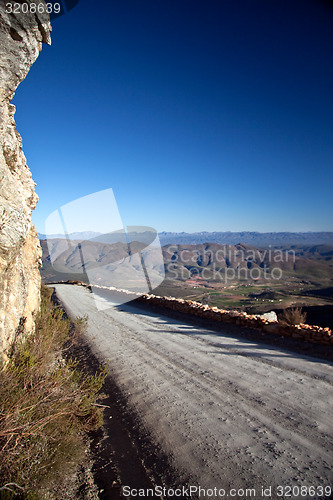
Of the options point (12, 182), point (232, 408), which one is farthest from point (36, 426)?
point (12, 182)

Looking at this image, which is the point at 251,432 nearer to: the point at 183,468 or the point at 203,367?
the point at 183,468

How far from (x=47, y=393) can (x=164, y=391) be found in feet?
7.68

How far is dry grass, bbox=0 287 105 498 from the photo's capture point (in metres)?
2.40

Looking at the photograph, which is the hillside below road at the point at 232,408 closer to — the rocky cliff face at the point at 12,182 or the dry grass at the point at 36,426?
the dry grass at the point at 36,426

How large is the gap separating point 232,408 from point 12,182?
5197 mm

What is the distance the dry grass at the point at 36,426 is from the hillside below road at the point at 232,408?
1.05 metres

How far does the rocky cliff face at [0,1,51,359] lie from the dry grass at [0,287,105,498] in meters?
0.73

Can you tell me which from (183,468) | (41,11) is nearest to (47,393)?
(183,468)

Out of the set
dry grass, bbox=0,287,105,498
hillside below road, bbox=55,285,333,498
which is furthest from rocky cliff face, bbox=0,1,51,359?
hillside below road, bbox=55,285,333,498

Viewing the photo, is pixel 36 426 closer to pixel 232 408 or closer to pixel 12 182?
pixel 232 408

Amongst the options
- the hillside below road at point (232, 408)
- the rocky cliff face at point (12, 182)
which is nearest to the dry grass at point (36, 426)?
the rocky cliff face at point (12, 182)

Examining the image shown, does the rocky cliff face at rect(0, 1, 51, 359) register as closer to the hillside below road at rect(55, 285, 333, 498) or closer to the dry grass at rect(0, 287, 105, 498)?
the dry grass at rect(0, 287, 105, 498)

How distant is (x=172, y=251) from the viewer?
159500 millimetres

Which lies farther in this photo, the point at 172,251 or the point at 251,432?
the point at 172,251
